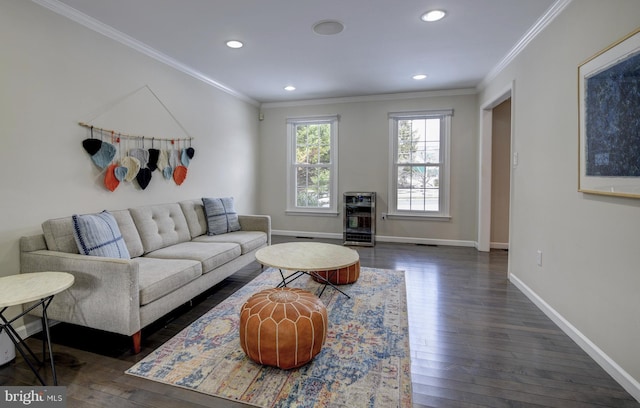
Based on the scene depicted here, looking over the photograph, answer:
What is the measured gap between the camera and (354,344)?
7.07 feet

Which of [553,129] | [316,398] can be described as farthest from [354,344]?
[553,129]

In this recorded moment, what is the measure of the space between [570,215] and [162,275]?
3089 mm

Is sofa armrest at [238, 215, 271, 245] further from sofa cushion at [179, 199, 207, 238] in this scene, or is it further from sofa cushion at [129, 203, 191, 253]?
sofa cushion at [129, 203, 191, 253]

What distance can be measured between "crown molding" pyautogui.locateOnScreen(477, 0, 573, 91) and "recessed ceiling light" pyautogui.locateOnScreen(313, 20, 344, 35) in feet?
5.71

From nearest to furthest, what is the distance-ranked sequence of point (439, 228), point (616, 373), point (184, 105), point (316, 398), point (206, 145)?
point (316, 398) < point (616, 373) < point (184, 105) < point (206, 145) < point (439, 228)

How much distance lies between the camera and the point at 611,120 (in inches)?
74.0

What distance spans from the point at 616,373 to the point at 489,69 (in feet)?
11.9

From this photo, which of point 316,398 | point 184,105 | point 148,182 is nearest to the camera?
point 316,398

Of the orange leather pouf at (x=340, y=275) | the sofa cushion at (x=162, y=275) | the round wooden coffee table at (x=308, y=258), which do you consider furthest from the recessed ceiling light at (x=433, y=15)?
the sofa cushion at (x=162, y=275)

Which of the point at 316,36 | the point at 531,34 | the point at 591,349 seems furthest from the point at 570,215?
the point at 316,36

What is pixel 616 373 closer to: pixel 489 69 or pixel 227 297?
pixel 227 297

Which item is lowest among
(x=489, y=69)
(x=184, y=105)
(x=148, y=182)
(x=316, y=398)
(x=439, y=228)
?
(x=316, y=398)

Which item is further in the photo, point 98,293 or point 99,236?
point 99,236

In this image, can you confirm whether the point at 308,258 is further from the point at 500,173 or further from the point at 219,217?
the point at 500,173
